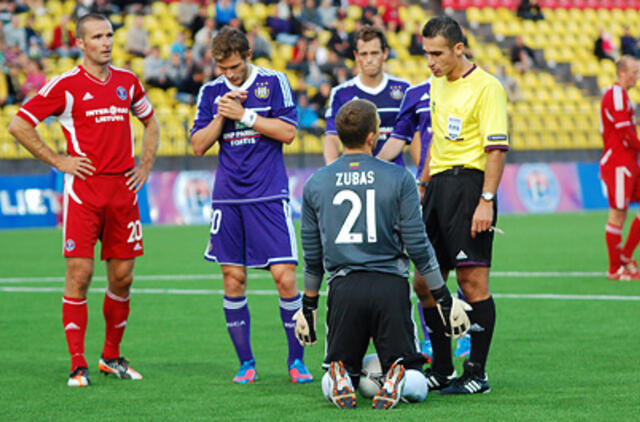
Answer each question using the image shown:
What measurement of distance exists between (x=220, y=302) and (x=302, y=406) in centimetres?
508

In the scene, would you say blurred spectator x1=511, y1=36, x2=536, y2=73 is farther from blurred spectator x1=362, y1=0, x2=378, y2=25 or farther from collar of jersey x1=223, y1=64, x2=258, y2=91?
collar of jersey x1=223, y1=64, x2=258, y2=91

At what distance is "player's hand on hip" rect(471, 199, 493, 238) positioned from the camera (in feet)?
21.0

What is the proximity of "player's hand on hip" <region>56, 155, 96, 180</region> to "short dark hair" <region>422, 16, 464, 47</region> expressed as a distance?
2425 mm

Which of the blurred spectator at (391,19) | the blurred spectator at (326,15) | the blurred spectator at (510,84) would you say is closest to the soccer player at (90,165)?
the blurred spectator at (326,15)

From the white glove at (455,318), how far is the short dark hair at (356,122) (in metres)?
1.03

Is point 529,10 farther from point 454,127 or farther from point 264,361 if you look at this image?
Result: point 454,127

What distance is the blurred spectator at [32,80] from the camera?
→ 895 inches

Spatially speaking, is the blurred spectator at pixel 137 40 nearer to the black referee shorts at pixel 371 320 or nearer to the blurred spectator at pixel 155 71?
the blurred spectator at pixel 155 71

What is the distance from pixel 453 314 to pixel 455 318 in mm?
24

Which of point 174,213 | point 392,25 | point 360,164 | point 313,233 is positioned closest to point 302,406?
point 313,233

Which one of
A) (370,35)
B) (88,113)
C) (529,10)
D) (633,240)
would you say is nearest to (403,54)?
(529,10)

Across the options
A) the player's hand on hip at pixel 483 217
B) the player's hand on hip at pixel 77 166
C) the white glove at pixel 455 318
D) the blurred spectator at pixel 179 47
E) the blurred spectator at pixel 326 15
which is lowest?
the white glove at pixel 455 318

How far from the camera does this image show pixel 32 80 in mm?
22812

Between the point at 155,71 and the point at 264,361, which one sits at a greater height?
the point at 155,71
